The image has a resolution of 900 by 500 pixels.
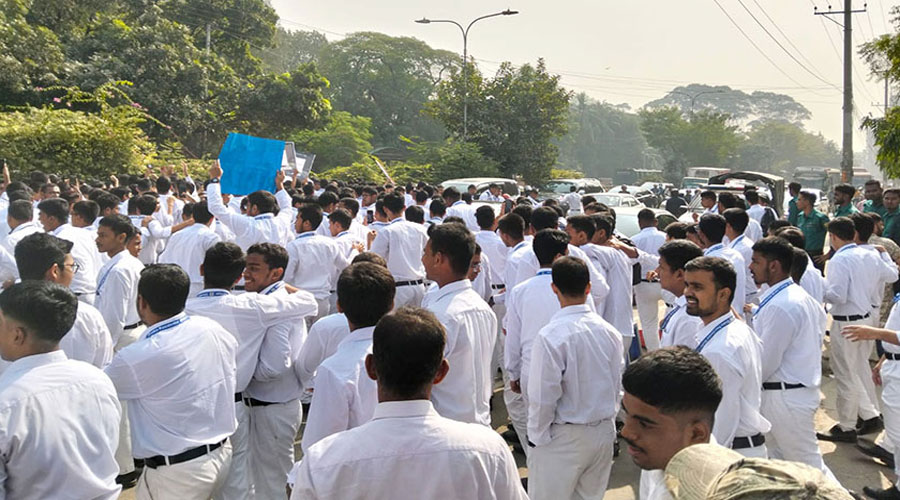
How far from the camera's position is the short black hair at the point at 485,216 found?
826 cm

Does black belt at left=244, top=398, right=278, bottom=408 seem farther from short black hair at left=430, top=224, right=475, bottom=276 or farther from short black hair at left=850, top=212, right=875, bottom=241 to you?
short black hair at left=850, top=212, right=875, bottom=241

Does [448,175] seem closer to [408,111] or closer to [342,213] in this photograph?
[342,213]

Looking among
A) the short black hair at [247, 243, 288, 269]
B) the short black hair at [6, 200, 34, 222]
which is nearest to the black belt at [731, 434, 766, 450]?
the short black hair at [247, 243, 288, 269]

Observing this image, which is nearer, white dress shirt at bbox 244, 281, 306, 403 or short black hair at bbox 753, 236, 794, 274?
white dress shirt at bbox 244, 281, 306, 403

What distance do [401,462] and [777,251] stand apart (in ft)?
11.7

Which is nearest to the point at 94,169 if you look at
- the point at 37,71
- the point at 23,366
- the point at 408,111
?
the point at 37,71

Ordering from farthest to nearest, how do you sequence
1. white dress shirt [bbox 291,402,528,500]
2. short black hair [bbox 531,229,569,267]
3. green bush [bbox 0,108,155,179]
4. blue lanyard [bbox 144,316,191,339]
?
green bush [bbox 0,108,155,179] → short black hair [bbox 531,229,569,267] → blue lanyard [bbox 144,316,191,339] → white dress shirt [bbox 291,402,528,500]

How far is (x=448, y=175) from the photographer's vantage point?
2927cm

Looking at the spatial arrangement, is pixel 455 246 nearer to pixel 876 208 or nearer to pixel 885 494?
pixel 885 494

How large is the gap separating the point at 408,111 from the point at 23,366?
5174cm

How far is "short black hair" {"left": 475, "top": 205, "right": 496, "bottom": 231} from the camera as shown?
8.26 metres

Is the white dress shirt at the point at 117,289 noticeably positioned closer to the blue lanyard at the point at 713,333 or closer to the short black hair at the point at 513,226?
the short black hair at the point at 513,226

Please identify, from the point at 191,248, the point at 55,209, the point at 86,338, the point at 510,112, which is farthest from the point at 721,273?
the point at 510,112

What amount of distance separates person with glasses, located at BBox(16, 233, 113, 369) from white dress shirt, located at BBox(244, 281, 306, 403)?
876mm
